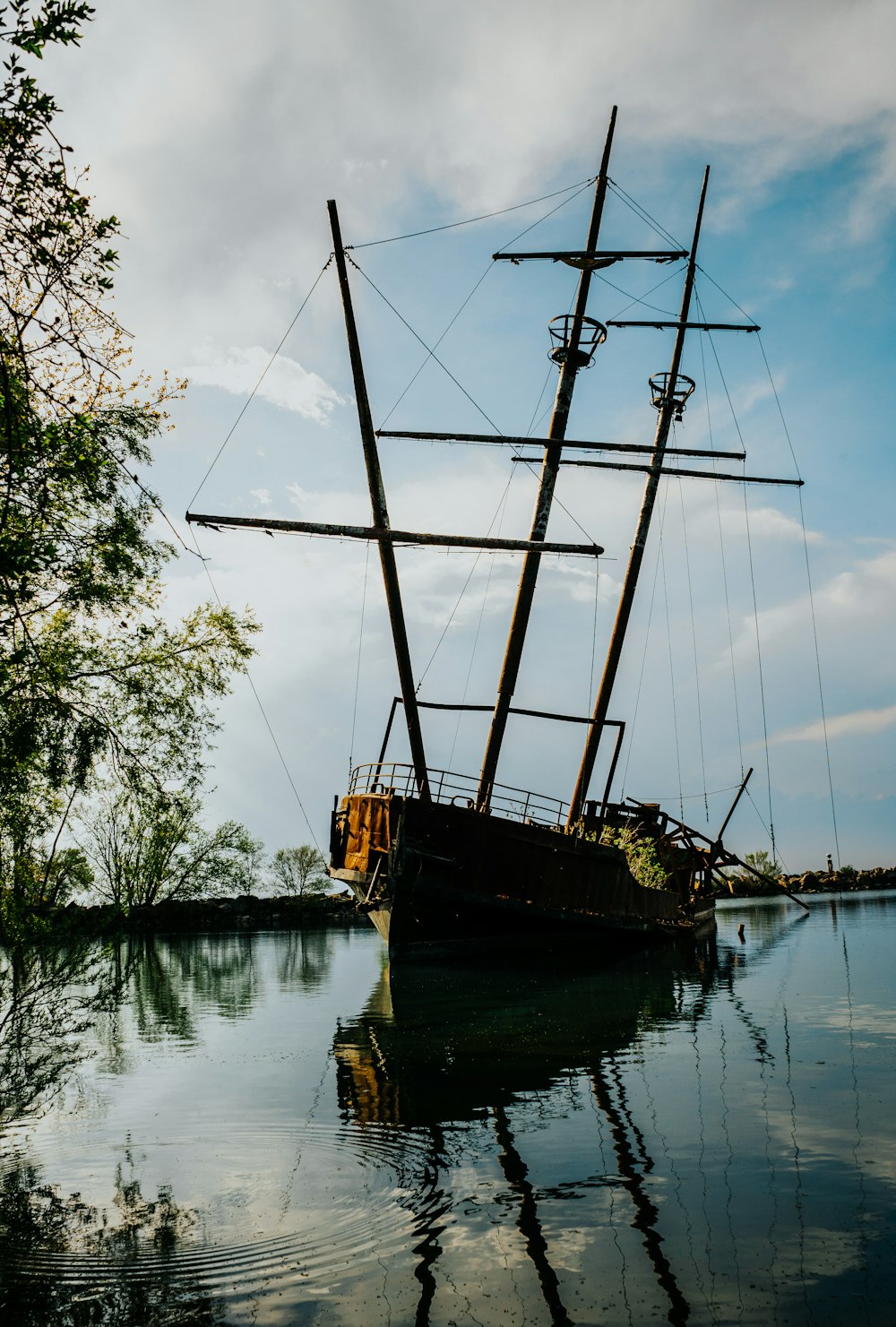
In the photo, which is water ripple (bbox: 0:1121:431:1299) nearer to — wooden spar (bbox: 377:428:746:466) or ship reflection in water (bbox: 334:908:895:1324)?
ship reflection in water (bbox: 334:908:895:1324)

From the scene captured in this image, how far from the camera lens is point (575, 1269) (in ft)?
17.9

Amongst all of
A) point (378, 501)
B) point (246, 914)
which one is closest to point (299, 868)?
point (246, 914)

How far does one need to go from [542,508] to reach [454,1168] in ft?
63.2

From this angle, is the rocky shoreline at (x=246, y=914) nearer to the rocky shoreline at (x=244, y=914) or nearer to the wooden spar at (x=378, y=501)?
the rocky shoreline at (x=244, y=914)

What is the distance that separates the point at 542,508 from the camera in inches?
963

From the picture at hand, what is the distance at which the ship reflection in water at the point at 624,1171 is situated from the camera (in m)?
→ 5.18

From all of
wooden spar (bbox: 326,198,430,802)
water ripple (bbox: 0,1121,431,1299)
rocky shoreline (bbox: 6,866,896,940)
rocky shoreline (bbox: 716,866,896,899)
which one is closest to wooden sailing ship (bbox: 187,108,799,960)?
wooden spar (bbox: 326,198,430,802)

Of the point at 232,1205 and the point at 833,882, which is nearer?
the point at 232,1205

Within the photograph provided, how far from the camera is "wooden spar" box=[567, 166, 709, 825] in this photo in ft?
85.4

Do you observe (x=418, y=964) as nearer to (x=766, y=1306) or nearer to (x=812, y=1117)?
(x=812, y=1117)

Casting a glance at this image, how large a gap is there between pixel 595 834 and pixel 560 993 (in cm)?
1040

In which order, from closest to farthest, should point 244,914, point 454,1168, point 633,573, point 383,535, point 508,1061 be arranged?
point 454,1168, point 508,1061, point 383,535, point 633,573, point 244,914

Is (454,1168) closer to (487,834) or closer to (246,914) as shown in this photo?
(487,834)

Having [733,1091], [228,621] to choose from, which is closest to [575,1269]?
[733,1091]
